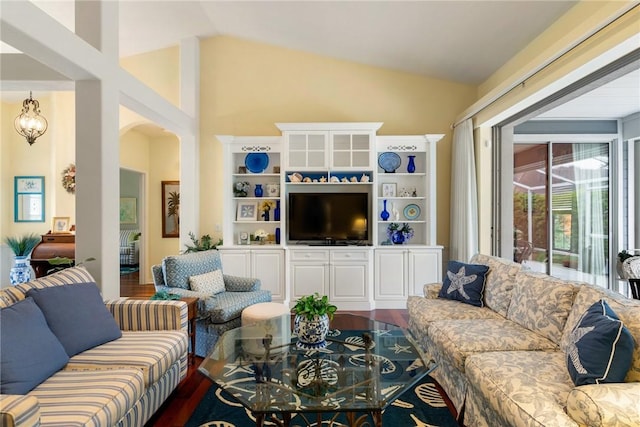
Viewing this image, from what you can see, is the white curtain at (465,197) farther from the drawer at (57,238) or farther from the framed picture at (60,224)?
the framed picture at (60,224)

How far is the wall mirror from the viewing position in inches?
211

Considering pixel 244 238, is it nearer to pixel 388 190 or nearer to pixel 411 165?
pixel 388 190

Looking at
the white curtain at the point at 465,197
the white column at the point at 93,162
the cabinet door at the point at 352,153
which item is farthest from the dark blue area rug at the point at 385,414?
the cabinet door at the point at 352,153

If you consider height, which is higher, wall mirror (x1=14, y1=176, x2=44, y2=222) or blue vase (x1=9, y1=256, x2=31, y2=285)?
wall mirror (x1=14, y1=176, x2=44, y2=222)

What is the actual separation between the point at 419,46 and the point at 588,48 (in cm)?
197

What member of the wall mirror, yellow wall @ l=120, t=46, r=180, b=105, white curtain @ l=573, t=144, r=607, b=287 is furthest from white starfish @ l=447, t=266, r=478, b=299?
the wall mirror

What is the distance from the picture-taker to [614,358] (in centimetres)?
150

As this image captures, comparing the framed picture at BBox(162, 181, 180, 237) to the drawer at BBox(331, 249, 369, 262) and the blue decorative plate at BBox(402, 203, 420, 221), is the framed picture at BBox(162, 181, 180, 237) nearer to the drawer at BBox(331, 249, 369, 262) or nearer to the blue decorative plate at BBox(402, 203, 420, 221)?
the drawer at BBox(331, 249, 369, 262)

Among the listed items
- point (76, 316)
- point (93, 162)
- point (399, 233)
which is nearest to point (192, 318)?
point (76, 316)

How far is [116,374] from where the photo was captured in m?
1.81

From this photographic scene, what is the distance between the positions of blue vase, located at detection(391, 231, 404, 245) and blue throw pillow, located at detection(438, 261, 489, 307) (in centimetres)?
164

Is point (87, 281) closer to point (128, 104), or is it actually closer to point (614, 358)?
point (128, 104)

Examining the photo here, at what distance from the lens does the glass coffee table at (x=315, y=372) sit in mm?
1656

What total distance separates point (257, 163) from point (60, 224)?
3142 mm
